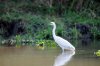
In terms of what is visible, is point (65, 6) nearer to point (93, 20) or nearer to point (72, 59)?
point (93, 20)

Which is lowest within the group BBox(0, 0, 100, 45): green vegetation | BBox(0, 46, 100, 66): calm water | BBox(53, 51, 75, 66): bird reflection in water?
BBox(53, 51, 75, 66): bird reflection in water

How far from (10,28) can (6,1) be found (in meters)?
4.25

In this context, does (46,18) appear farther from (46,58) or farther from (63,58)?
(46,58)

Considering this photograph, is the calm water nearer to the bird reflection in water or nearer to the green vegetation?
the bird reflection in water

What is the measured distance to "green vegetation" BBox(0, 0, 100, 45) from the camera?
941 inches

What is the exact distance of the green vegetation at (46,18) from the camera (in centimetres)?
2391

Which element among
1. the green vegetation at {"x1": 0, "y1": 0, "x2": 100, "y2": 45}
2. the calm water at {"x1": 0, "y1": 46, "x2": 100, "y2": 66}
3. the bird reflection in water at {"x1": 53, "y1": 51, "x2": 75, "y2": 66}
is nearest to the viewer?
the calm water at {"x1": 0, "y1": 46, "x2": 100, "y2": 66}

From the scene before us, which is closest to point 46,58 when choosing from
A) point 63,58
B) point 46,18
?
point 63,58

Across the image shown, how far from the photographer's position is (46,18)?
26.0 m

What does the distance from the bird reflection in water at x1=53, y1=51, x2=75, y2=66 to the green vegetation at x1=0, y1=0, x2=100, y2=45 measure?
12.3ft

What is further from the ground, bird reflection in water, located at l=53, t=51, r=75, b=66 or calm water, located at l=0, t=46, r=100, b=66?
calm water, located at l=0, t=46, r=100, b=66

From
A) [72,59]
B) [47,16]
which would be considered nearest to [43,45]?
[72,59]

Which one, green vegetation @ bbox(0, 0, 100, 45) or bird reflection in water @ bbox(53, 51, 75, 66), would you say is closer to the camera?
bird reflection in water @ bbox(53, 51, 75, 66)

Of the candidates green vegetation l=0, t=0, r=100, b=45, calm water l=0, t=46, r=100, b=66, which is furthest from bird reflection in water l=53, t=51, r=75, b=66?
green vegetation l=0, t=0, r=100, b=45
